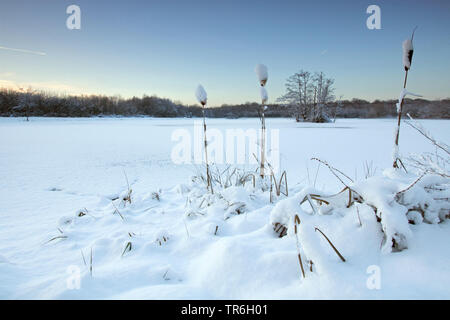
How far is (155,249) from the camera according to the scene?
1.08 metres

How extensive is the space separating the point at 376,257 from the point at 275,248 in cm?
33

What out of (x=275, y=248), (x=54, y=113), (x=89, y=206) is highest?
(x=54, y=113)

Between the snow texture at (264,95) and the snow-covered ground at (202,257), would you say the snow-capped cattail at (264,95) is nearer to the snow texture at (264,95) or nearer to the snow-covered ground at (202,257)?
the snow texture at (264,95)

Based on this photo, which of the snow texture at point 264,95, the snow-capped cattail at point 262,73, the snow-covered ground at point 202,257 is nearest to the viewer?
the snow-covered ground at point 202,257

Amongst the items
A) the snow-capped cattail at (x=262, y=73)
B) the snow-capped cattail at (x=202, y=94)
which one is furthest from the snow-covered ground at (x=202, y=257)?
the snow-capped cattail at (x=262, y=73)

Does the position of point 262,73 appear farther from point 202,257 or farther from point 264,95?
point 202,257

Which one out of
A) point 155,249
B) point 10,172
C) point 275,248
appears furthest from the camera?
point 10,172

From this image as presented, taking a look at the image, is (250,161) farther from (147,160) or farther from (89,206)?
(89,206)

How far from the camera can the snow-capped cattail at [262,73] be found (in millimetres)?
1669

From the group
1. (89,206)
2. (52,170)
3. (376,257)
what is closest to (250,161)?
(89,206)

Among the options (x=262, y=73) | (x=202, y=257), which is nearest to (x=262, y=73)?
(x=262, y=73)

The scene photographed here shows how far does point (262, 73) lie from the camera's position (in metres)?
1.69

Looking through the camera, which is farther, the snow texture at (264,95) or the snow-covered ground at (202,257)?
the snow texture at (264,95)
